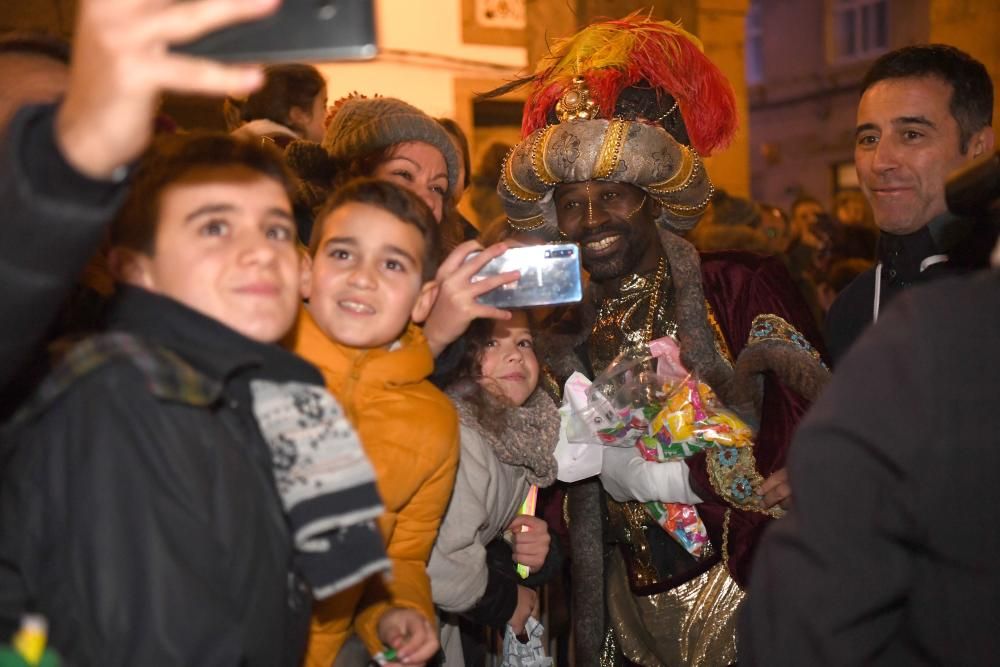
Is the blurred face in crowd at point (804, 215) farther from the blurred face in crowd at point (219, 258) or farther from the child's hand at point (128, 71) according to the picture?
the child's hand at point (128, 71)

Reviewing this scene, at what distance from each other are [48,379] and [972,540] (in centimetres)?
148

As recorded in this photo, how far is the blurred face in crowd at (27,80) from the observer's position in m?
1.87

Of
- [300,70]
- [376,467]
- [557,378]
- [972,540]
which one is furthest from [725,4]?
[972,540]

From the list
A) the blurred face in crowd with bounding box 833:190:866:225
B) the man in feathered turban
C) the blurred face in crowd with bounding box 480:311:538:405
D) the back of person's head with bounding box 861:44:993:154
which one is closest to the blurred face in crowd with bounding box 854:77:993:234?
the back of person's head with bounding box 861:44:993:154

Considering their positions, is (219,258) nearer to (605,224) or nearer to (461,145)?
(605,224)

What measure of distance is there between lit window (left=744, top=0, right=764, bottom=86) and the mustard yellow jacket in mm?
22749

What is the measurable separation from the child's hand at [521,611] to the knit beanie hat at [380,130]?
149 cm

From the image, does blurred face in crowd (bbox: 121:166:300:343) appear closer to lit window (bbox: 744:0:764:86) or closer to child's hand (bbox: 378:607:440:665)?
child's hand (bbox: 378:607:440:665)

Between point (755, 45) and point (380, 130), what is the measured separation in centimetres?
2239

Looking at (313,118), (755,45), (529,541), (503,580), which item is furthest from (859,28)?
(503,580)

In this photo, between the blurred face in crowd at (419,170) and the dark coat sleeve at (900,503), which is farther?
the blurred face in crowd at (419,170)

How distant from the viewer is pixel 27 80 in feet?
6.28

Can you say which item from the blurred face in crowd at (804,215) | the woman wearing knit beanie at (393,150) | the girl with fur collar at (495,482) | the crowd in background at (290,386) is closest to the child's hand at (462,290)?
the crowd in background at (290,386)

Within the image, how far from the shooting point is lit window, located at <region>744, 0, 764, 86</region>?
76.4ft
